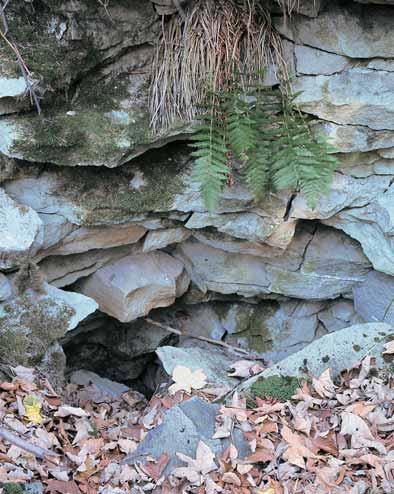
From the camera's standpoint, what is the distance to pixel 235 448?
134 inches

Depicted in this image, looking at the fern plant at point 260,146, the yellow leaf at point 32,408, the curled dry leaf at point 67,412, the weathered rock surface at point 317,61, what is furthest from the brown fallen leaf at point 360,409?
the weathered rock surface at point 317,61

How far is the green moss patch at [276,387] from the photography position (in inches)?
154

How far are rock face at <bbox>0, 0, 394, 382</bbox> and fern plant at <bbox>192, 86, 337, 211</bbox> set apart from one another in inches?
9.4

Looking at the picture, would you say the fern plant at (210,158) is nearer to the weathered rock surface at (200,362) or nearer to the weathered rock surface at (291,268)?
the weathered rock surface at (200,362)

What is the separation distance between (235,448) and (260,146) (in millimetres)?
2075

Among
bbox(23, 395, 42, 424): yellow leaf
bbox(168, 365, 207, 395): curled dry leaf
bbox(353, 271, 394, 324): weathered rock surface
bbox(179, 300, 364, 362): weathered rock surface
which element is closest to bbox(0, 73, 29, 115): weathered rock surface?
bbox(23, 395, 42, 424): yellow leaf

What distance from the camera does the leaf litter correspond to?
3.21m

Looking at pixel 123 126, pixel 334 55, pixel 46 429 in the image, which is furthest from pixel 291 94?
pixel 46 429

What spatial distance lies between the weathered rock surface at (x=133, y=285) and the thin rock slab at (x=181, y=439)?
2018 millimetres

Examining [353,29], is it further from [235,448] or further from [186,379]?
[235,448]

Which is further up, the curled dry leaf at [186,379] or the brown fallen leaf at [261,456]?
the brown fallen leaf at [261,456]

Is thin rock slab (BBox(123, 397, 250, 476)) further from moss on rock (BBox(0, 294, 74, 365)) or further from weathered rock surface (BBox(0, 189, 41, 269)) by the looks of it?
weathered rock surface (BBox(0, 189, 41, 269))

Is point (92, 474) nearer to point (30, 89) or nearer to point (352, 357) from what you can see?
point (352, 357)

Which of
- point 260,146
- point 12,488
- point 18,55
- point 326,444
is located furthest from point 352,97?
point 12,488
